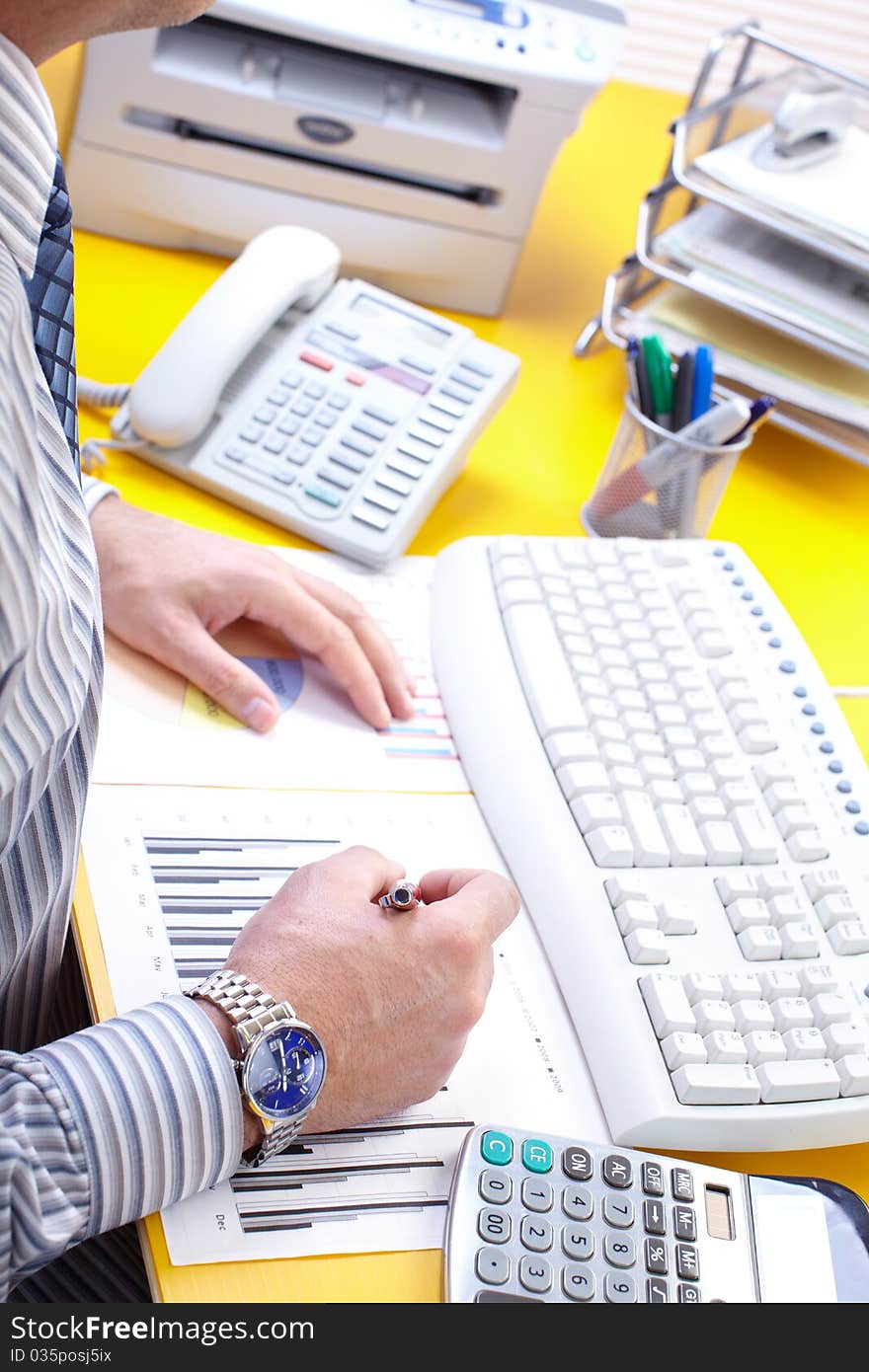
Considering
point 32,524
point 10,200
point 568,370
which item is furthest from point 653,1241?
point 568,370

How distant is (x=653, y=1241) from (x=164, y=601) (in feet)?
1.46

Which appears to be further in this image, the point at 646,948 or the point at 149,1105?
the point at 646,948

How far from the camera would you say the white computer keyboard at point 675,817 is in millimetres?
636

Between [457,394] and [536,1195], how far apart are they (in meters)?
0.61

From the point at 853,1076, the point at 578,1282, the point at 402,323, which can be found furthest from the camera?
the point at 402,323

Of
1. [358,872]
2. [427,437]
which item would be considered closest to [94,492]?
[427,437]

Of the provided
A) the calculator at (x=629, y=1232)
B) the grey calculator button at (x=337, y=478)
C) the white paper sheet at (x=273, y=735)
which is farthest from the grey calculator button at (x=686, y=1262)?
the grey calculator button at (x=337, y=478)

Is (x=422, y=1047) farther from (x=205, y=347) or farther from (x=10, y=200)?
(x=205, y=347)

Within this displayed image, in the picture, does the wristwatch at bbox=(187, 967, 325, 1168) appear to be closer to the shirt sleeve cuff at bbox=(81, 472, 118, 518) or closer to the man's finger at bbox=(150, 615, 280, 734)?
the man's finger at bbox=(150, 615, 280, 734)

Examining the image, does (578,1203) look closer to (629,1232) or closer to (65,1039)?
(629,1232)

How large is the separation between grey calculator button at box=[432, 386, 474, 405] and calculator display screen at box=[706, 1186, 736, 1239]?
60 cm

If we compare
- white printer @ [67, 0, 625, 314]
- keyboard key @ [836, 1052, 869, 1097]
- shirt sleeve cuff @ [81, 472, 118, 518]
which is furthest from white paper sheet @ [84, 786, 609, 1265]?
white printer @ [67, 0, 625, 314]

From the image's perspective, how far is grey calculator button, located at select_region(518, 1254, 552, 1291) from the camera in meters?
0.54

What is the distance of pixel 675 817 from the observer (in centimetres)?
74
